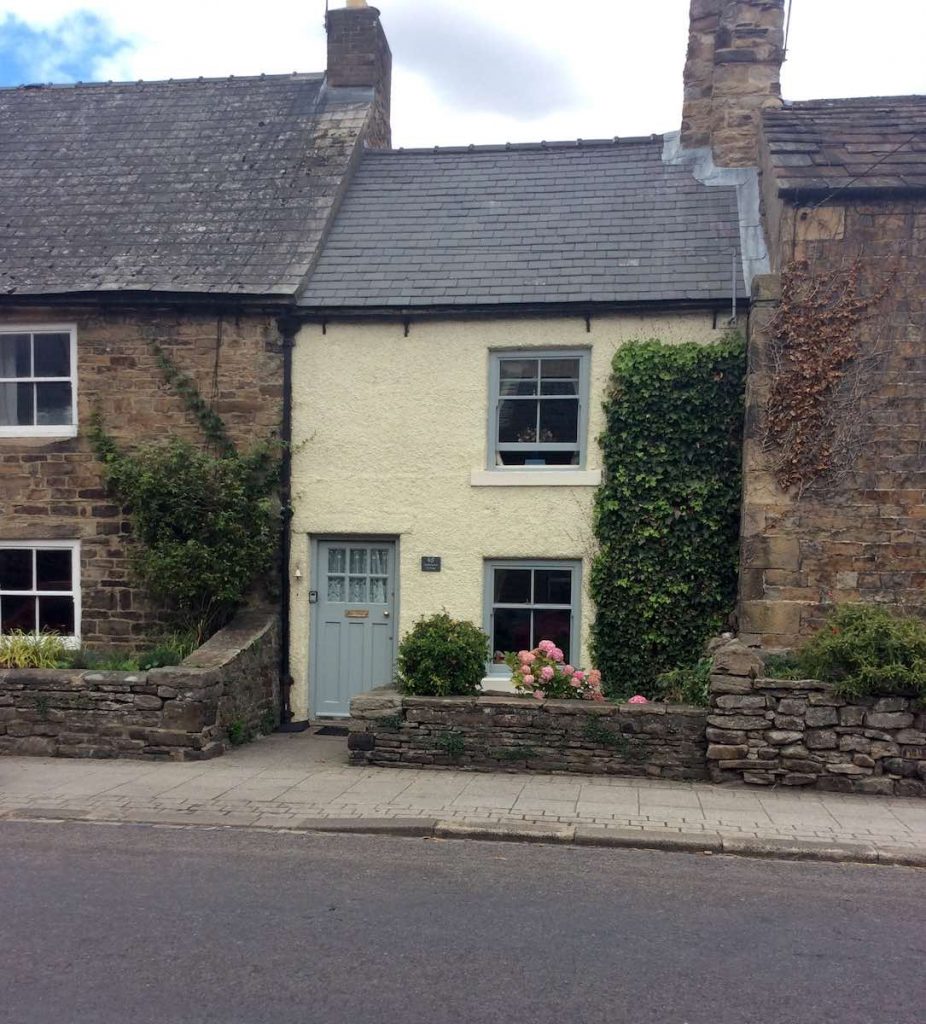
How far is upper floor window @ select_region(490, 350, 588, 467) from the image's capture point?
11.0 meters

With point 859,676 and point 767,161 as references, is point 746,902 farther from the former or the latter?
point 767,161

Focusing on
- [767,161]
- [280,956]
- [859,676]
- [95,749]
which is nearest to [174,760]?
[95,749]

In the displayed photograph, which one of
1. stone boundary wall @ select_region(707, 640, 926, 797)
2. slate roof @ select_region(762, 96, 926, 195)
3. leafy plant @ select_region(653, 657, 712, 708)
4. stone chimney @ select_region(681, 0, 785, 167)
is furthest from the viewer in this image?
stone chimney @ select_region(681, 0, 785, 167)

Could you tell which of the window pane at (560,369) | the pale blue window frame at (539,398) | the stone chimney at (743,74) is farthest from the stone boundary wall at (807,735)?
the stone chimney at (743,74)

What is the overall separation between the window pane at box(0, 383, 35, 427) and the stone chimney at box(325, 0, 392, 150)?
6.08 m

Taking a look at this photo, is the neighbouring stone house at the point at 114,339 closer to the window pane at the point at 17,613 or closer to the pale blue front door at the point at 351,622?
the window pane at the point at 17,613

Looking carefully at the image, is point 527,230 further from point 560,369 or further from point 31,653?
point 31,653

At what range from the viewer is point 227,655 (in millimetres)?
9930

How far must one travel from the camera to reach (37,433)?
1157 centimetres

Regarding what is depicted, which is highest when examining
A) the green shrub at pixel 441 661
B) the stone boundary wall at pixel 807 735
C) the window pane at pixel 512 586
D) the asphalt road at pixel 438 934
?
the window pane at pixel 512 586

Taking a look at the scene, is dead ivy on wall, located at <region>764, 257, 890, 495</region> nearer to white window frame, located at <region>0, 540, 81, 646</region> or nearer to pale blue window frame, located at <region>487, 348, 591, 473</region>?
pale blue window frame, located at <region>487, 348, 591, 473</region>

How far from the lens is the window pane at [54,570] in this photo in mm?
11562

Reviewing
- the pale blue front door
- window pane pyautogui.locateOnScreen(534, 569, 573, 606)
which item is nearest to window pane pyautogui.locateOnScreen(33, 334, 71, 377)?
the pale blue front door

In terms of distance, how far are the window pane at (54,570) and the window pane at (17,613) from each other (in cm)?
27
